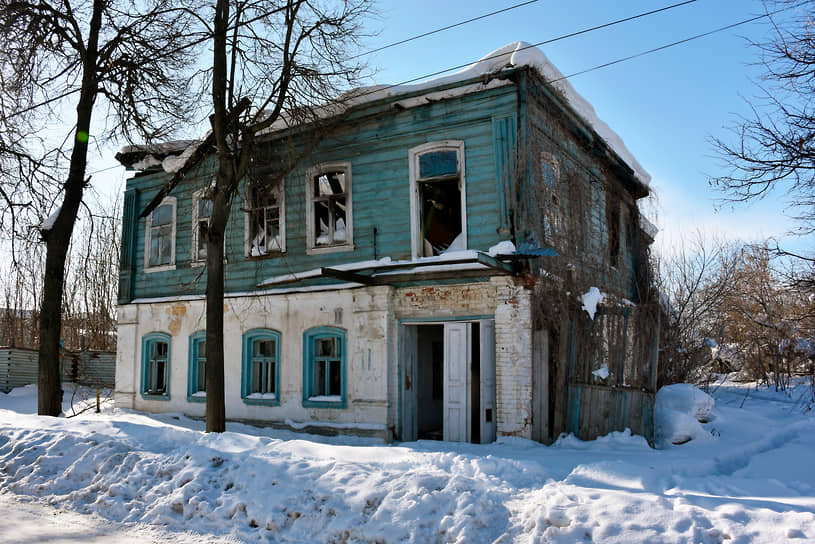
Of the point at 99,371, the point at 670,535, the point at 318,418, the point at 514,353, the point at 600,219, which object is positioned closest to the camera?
the point at 670,535

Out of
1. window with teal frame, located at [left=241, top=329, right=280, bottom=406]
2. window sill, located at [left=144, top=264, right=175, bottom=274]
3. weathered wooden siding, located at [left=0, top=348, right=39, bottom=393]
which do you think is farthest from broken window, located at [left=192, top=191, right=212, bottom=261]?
weathered wooden siding, located at [left=0, top=348, right=39, bottom=393]

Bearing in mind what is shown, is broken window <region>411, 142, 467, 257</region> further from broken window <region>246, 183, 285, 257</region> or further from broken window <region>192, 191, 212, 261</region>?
broken window <region>192, 191, 212, 261</region>

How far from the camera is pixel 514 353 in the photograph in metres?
10.7

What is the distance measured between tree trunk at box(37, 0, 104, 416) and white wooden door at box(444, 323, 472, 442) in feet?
24.5

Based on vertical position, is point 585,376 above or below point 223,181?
below

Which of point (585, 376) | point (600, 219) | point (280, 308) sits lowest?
point (585, 376)

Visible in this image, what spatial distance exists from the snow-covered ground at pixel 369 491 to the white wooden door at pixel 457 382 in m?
1.65

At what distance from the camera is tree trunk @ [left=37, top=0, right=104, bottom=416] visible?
11.9 metres

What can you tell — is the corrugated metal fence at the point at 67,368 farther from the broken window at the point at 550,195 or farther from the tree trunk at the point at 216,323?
the broken window at the point at 550,195

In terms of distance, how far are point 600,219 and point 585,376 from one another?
16.9ft

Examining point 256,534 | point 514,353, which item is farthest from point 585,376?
point 256,534

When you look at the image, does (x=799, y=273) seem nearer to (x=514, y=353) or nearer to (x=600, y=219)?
(x=600, y=219)

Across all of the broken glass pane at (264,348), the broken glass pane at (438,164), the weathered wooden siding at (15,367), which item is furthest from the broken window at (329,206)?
the weathered wooden siding at (15,367)

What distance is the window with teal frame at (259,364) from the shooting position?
13656mm
